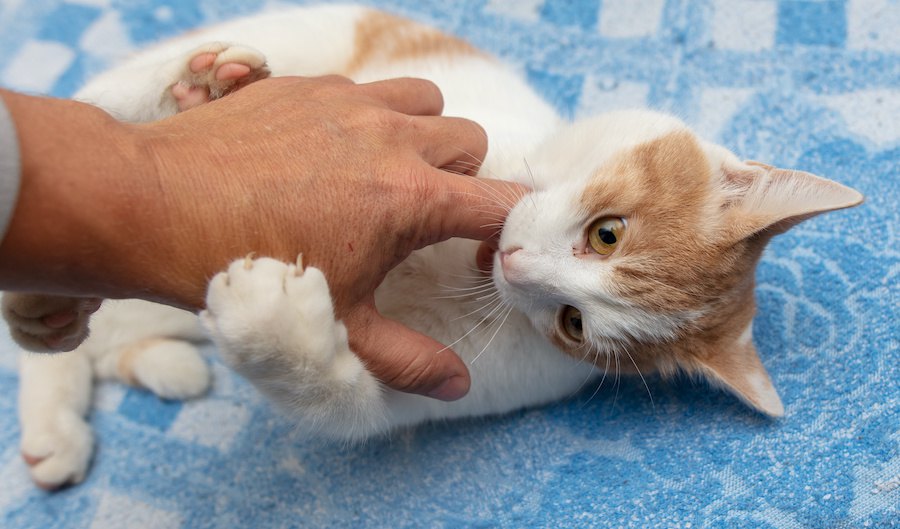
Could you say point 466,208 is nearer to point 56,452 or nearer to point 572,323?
point 572,323

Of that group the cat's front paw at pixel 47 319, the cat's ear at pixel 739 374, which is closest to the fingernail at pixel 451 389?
the cat's ear at pixel 739 374

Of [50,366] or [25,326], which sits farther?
[50,366]

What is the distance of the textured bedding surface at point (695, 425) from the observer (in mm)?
1225

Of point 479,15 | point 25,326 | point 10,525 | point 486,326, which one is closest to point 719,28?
point 479,15

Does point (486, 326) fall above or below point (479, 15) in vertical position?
below

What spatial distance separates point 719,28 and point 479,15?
2.27 ft

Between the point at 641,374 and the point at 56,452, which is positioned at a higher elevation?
the point at 641,374

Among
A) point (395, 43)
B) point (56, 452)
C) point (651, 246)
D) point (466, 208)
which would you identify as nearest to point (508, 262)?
point (466, 208)

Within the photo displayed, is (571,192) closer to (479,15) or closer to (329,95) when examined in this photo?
(329,95)

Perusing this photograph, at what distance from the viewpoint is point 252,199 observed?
90 cm

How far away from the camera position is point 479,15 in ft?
6.66

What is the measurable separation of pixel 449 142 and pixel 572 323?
39cm

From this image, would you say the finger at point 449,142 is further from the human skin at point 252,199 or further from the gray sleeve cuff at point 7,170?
the gray sleeve cuff at point 7,170

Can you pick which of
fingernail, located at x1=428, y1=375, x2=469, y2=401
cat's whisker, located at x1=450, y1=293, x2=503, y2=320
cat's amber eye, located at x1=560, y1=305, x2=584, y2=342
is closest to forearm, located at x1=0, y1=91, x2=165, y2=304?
fingernail, located at x1=428, y1=375, x2=469, y2=401
